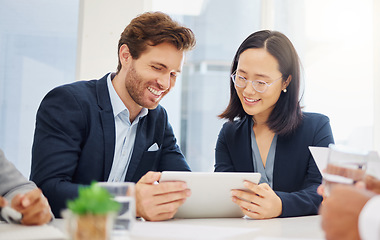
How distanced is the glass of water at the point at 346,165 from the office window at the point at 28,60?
262 cm

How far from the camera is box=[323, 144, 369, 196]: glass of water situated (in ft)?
3.20

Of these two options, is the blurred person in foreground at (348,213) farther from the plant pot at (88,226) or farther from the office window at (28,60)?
the office window at (28,60)

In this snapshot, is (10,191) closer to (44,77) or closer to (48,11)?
(44,77)

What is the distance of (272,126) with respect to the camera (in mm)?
2020

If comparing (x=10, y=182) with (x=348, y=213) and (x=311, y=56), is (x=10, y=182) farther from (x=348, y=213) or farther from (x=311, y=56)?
(x=311, y=56)

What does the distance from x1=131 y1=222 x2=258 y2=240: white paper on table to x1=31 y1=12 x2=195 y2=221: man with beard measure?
322 millimetres

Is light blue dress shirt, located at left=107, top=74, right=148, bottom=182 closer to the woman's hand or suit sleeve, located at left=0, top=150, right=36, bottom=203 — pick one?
suit sleeve, located at left=0, top=150, right=36, bottom=203

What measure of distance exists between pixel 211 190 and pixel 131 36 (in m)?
1.06

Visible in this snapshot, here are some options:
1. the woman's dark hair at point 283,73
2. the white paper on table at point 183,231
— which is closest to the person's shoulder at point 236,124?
the woman's dark hair at point 283,73

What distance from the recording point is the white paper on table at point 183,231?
1.08 metres

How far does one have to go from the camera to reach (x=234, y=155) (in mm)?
2061

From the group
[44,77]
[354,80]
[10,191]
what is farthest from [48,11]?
[354,80]

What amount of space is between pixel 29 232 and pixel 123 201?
356 mm

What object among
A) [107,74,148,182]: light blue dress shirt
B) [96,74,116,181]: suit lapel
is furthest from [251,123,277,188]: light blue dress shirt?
[96,74,116,181]: suit lapel
